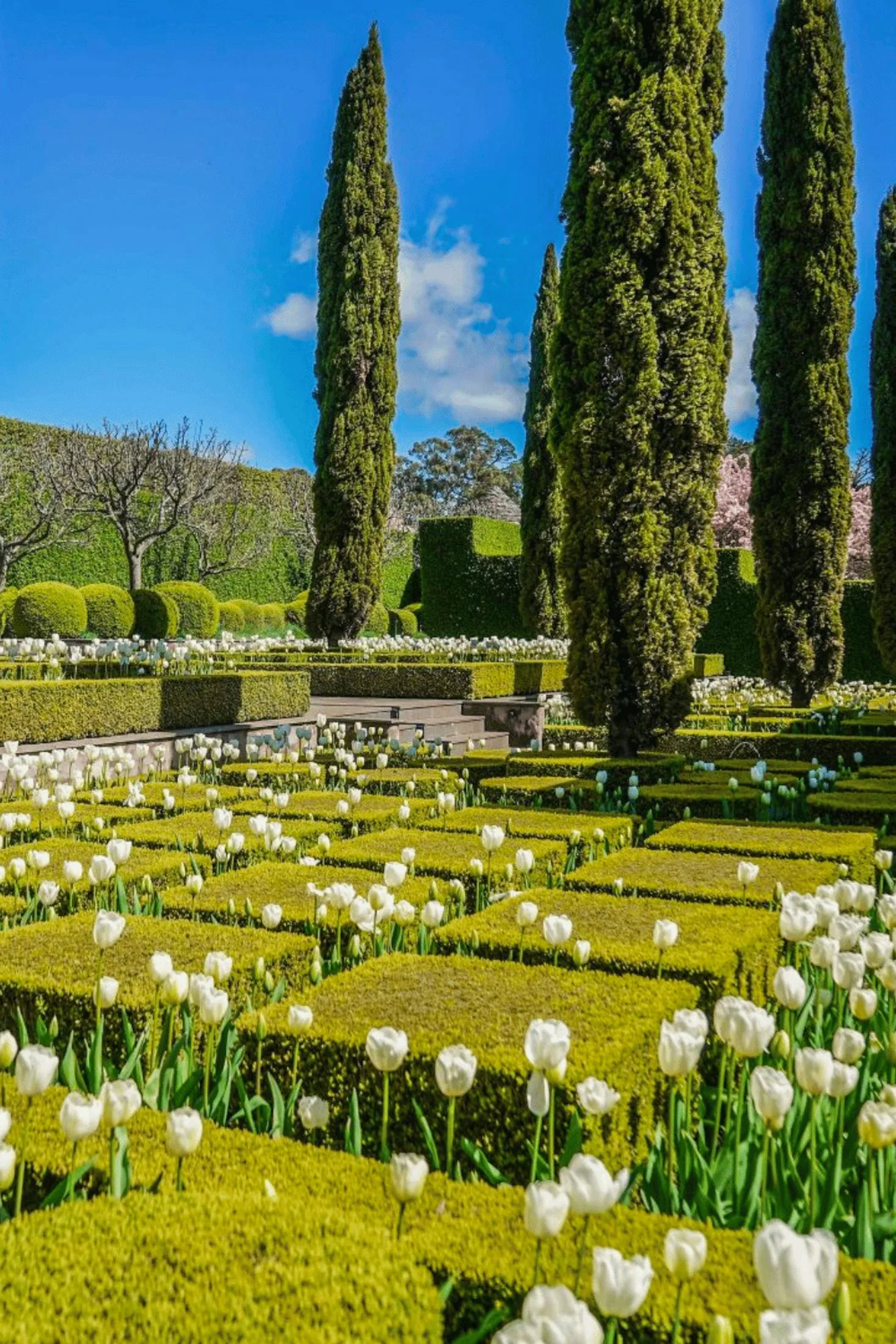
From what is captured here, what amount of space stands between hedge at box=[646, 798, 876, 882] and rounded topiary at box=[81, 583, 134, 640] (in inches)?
636

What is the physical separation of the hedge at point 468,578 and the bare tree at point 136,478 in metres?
6.48

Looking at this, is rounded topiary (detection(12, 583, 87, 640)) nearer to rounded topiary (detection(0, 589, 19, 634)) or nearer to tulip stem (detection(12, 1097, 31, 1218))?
rounded topiary (detection(0, 589, 19, 634))

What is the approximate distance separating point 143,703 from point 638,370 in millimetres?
5232

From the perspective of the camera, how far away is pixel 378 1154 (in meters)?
2.12

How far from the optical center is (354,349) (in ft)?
56.0

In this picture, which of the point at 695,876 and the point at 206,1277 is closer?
the point at 206,1277

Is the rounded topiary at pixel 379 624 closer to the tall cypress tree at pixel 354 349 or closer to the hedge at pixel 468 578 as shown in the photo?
→ the hedge at pixel 468 578

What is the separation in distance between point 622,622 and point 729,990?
5.54 metres

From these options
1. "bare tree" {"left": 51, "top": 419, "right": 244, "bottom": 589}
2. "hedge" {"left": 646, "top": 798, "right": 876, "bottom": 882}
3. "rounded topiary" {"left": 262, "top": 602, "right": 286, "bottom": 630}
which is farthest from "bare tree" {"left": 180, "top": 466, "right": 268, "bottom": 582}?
"hedge" {"left": 646, "top": 798, "right": 876, "bottom": 882}

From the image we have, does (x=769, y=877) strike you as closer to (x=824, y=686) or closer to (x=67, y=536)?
(x=824, y=686)

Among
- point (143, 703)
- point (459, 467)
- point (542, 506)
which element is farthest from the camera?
point (459, 467)

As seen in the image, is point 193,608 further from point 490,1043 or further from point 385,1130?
point 385,1130

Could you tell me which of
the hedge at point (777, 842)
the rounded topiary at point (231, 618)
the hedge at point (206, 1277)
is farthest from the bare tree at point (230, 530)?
the hedge at point (206, 1277)

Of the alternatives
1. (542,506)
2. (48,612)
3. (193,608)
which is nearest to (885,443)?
(542,506)
